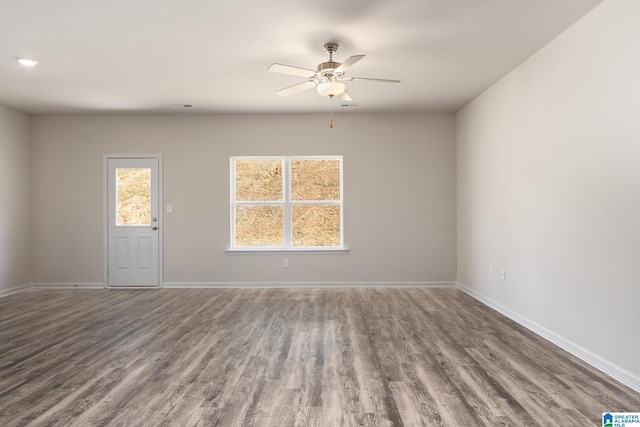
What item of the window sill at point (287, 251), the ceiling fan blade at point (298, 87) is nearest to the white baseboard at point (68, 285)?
the window sill at point (287, 251)

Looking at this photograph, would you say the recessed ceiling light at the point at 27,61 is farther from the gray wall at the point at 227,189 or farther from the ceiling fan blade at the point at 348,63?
the ceiling fan blade at the point at 348,63

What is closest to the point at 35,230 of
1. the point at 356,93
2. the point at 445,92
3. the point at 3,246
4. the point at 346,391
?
the point at 3,246

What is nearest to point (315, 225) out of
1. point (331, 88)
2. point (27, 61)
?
point (331, 88)

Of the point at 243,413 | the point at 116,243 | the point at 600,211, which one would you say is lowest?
the point at 243,413

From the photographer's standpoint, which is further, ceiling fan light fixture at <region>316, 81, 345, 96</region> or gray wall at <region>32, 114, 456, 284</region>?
gray wall at <region>32, 114, 456, 284</region>

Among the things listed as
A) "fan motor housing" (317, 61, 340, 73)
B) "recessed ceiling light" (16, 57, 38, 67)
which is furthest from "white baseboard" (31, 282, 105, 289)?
"fan motor housing" (317, 61, 340, 73)

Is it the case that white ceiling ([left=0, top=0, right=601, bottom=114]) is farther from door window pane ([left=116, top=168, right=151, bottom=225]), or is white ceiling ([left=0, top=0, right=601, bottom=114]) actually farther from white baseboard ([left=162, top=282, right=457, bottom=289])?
white baseboard ([left=162, top=282, right=457, bottom=289])

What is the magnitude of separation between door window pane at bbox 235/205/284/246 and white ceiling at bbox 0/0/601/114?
169 cm

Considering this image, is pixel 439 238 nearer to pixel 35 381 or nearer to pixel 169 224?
pixel 169 224

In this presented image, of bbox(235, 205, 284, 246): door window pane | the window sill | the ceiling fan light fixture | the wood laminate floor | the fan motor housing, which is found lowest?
the wood laminate floor

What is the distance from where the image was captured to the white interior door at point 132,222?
603 cm

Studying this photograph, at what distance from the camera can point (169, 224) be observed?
19.8 ft

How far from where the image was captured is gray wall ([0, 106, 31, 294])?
5.52m

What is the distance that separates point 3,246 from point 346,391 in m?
5.46
